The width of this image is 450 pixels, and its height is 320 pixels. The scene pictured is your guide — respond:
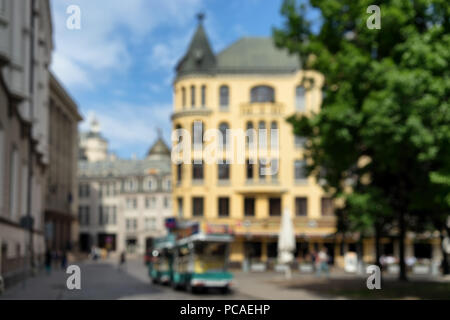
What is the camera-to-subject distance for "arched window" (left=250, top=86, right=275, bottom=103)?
62281 mm

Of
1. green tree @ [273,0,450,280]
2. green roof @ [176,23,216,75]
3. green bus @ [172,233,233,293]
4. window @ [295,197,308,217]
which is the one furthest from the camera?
green roof @ [176,23,216,75]

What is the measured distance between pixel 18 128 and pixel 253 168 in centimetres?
2701

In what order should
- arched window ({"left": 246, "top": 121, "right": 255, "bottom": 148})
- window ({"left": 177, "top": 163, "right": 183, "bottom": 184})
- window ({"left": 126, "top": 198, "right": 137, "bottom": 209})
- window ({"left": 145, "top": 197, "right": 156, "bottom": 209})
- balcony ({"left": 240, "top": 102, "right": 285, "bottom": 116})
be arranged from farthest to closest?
window ({"left": 126, "top": 198, "right": 137, "bottom": 209})
window ({"left": 145, "top": 197, "right": 156, "bottom": 209})
window ({"left": 177, "top": 163, "right": 183, "bottom": 184})
balcony ({"left": 240, "top": 102, "right": 285, "bottom": 116})
arched window ({"left": 246, "top": 121, "right": 255, "bottom": 148})

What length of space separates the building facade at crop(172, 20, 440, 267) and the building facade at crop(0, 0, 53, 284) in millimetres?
14575

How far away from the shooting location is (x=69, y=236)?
298ft

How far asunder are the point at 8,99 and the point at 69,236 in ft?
195

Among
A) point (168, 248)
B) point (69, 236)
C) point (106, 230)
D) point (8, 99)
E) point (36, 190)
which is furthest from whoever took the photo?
point (106, 230)

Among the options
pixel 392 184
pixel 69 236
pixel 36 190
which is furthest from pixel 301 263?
pixel 69 236

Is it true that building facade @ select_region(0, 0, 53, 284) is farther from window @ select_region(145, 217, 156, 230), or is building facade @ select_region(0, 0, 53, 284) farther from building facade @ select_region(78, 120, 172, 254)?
window @ select_region(145, 217, 156, 230)

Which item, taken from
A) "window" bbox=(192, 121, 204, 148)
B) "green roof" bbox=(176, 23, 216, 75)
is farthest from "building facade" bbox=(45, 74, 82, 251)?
"window" bbox=(192, 121, 204, 148)

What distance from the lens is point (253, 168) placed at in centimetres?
6153

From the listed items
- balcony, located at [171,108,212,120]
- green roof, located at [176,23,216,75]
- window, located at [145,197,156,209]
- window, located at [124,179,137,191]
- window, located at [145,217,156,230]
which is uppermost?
green roof, located at [176,23,216,75]
